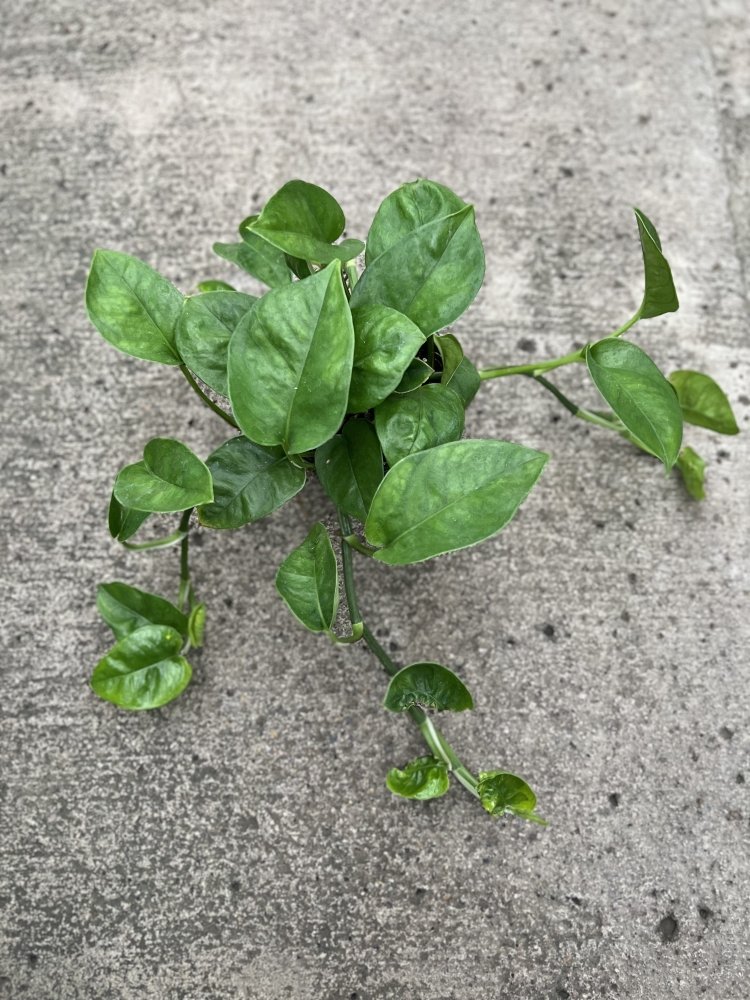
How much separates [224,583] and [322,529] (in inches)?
12.5

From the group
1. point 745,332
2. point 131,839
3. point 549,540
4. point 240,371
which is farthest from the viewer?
point 745,332

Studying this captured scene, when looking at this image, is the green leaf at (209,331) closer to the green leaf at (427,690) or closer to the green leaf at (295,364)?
the green leaf at (295,364)

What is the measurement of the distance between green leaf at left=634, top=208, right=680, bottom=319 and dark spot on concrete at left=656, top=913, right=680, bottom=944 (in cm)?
74

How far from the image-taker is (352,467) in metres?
0.91

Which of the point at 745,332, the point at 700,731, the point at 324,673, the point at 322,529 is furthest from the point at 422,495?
the point at 745,332

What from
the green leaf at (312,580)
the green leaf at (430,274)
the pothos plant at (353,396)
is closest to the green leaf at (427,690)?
the pothos plant at (353,396)

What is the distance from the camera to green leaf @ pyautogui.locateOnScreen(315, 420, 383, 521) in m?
0.89

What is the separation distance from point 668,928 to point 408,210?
92cm

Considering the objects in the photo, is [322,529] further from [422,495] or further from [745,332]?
[745,332]

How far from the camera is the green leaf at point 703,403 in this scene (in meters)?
1.07

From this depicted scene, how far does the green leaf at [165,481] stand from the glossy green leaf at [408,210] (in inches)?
11.1

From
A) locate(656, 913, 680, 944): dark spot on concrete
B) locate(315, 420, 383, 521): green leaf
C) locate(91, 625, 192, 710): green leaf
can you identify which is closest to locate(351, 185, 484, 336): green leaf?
locate(315, 420, 383, 521): green leaf

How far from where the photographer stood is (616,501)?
3.86 ft

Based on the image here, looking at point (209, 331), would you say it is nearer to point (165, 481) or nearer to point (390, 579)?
point (165, 481)
